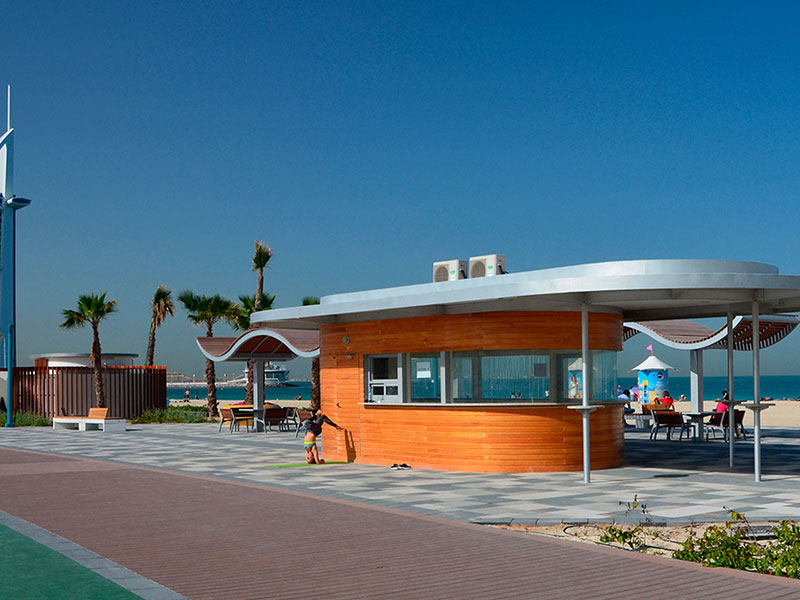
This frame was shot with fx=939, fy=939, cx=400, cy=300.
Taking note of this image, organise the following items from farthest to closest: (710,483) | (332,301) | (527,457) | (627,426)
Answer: (627,426) → (332,301) → (527,457) → (710,483)

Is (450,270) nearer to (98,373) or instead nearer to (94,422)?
(94,422)

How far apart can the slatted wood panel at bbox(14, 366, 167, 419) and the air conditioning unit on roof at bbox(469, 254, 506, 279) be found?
81.9 ft

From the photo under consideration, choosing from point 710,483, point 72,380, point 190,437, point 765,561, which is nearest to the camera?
point 765,561

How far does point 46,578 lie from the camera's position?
7.88 m

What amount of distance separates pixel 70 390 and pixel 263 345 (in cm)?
1284

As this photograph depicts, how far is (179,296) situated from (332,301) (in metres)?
28.4

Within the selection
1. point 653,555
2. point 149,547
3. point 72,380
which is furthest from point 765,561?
point 72,380

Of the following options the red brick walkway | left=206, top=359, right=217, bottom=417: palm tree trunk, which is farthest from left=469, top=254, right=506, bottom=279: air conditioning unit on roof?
left=206, top=359, right=217, bottom=417: palm tree trunk

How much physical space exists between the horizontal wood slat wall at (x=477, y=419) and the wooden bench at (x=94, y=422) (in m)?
16.8

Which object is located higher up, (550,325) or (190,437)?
(550,325)

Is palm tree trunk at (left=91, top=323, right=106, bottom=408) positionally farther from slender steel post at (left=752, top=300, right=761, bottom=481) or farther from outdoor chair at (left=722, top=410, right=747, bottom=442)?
slender steel post at (left=752, top=300, right=761, bottom=481)

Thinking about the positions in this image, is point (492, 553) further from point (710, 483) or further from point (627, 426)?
point (627, 426)

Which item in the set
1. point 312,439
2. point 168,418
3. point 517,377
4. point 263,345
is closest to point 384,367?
point 312,439

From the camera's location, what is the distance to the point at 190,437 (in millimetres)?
28047
